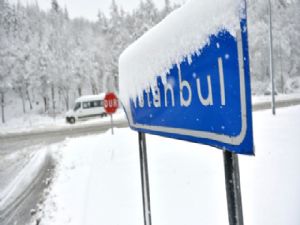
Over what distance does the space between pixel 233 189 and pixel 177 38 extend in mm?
683

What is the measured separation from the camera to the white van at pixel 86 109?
20.4m

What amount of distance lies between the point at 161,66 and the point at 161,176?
4.21 meters

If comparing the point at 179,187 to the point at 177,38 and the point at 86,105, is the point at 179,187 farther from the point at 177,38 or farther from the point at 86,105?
the point at 86,105

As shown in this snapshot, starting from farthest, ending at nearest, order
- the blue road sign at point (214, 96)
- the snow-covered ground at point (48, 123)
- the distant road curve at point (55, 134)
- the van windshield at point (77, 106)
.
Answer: the van windshield at point (77, 106) < the snow-covered ground at point (48, 123) < the distant road curve at point (55, 134) < the blue road sign at point (214, 96)

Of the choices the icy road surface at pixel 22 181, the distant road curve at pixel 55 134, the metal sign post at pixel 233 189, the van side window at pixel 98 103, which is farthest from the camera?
the van side window at pixel 98 103

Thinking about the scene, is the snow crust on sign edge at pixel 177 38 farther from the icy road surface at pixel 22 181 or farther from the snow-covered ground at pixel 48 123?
the snow-covered ground at pixel 48 123

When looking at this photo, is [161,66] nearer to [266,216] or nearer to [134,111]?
[134,111]

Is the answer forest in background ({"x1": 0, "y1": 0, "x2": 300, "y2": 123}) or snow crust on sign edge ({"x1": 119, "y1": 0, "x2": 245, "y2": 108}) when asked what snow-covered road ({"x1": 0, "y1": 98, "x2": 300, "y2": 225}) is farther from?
forest in background ({"x1": 0, "y1": 0, "x2": 300, "y2": 123})

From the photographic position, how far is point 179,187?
431 centimetres

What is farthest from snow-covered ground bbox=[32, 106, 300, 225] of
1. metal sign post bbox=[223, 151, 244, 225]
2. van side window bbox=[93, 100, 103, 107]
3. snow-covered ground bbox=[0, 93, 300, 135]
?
van side window bbox=[93, 100, 103, 107]

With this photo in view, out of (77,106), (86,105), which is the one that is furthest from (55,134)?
(86,105)

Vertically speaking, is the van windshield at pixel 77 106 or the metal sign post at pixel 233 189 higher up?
the van windshield at pixel 77 106

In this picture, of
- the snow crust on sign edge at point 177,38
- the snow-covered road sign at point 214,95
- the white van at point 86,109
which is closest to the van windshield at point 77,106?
the white van at point 86,109

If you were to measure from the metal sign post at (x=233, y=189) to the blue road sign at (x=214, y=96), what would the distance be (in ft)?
0.25
